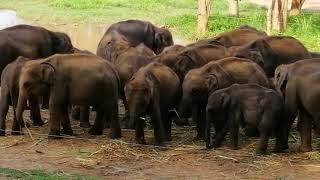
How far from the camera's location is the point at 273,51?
11.0m

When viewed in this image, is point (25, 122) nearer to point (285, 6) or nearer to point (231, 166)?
point (231, 166)

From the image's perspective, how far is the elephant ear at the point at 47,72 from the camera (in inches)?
354

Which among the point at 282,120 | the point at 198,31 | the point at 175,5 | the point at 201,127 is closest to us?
the point at 282,120

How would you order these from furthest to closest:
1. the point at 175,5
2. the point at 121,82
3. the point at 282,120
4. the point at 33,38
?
1. the point at 175,5
2. the point at 33,38
3. the point at 121,82
4. the point at 282,120

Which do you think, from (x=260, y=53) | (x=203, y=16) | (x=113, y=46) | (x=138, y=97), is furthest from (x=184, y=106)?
(x=203, y=16)

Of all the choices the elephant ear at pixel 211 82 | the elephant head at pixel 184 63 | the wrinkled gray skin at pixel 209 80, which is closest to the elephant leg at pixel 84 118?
the elephant head at pixel 184 63

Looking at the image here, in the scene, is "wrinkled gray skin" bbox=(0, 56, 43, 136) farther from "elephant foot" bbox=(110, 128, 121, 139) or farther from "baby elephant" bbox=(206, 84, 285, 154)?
"baby elephant" bbox=(206, 84, 285, 154)

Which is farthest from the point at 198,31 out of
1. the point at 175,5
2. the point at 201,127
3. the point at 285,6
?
the point at 201,127

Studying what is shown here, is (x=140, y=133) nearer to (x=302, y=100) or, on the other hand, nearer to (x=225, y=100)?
(x=225, y=100)

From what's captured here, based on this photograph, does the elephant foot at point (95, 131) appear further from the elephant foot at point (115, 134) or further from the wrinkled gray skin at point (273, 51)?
the wrinkled gray skin at point (273, 51)

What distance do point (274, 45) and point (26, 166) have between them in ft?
15.6

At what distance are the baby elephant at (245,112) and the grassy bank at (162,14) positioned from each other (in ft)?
31.9

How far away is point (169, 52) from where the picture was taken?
414 inches

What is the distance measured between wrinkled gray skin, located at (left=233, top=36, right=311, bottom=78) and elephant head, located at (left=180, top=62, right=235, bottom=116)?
136 centimetres
